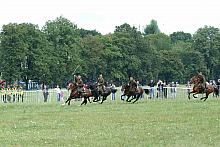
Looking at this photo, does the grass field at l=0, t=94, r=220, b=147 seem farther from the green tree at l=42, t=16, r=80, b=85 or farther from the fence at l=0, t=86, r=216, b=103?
the green tree at l=42, t=16, r=80, b=85

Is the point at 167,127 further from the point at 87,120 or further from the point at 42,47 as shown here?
the point at 42,47

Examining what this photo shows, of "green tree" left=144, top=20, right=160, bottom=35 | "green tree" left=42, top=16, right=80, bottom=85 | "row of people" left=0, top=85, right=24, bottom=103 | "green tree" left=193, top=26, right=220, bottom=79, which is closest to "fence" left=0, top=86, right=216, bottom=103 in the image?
"row of people" left=0, top=85, right=24, bottom=103

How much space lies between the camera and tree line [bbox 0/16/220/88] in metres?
86.9

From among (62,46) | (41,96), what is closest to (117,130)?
(41,96)

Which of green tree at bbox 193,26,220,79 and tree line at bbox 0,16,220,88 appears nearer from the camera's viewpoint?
tree line at bbox 0,16,220,88

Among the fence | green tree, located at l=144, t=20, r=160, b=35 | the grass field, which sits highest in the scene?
green tree, located at l=144, t=20, r=160, b=35

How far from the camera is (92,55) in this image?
101 meters

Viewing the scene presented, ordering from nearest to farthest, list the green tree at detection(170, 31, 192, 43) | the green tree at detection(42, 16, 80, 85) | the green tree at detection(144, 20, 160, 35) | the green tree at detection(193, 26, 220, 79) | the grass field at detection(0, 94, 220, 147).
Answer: the grass field at detection(0, 94, 220, 147) < the green tree at detection(42, 16, 80, 85) < the green tree at detection(193, 26, 220, 79) < the green tree at detection(170, 31, 192, 43) < the green tree at detection(144, 20, 160, 35)

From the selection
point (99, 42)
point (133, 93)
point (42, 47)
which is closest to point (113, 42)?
point (99, 42)

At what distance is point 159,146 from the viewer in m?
15.8

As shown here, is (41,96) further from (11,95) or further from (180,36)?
(180,36)

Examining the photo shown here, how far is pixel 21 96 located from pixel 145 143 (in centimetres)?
3431

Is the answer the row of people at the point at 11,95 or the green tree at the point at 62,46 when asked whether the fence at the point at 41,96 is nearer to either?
the row of people at the point at 11,95

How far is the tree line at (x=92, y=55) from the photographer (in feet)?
285
